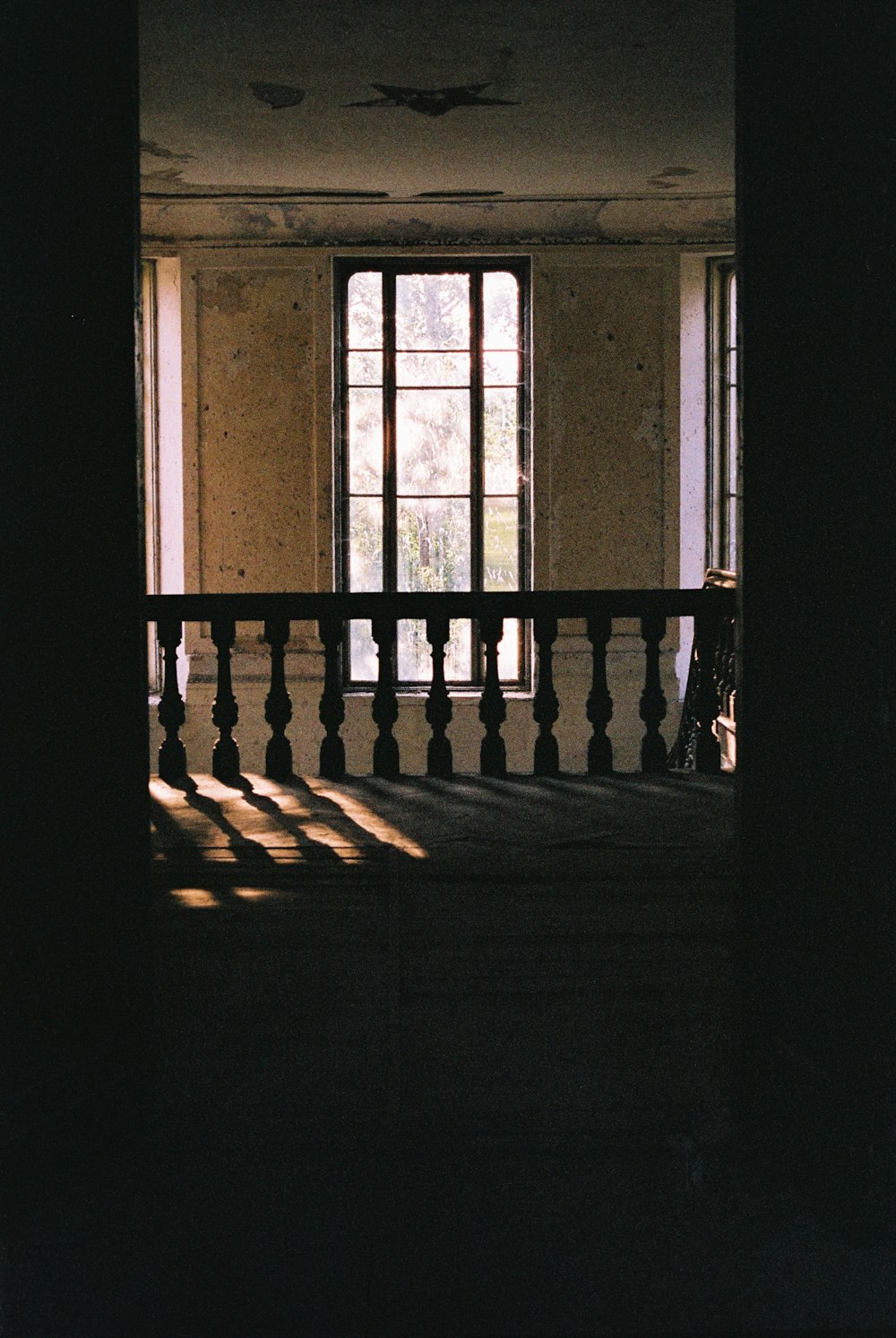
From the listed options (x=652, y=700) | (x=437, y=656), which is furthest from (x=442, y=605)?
(x=652, y=700)

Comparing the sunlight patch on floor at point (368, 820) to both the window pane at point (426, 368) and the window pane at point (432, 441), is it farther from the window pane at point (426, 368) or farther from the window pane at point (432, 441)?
the window pane at point (426, 368)

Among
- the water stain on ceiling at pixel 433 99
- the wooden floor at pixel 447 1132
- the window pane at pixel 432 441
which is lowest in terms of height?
the wooden floor at pixel 447 1132

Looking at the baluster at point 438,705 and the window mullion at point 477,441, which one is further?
the window mullion at point 477,441

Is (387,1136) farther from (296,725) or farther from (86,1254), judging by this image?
(296,725)

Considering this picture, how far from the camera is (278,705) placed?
16.3 feet

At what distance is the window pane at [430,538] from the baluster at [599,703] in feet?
9.07

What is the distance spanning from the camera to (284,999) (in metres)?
2.50

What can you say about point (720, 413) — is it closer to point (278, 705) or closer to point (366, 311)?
point (366, 311)

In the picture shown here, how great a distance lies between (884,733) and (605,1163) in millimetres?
725

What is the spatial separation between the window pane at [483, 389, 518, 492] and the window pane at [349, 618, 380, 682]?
1125 millimetres

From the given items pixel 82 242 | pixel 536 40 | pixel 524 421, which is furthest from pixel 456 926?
pixel 524 421

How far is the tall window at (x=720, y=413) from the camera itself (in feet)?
25.0

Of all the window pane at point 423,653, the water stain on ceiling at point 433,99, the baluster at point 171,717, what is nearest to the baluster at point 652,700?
the baluster at point 171,717

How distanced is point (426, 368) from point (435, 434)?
0.38m
